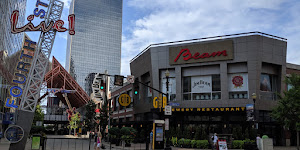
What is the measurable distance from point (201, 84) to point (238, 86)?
4.79 metres

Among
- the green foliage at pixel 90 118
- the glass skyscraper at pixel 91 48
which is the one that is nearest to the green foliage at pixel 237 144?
the green foliage at pixel 90 118

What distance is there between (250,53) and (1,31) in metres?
33.0

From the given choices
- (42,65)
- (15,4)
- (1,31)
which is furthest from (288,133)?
(15,4)

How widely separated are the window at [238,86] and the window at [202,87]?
151 cm

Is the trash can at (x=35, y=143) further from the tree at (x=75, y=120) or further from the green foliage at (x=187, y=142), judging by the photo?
the tree at (x=75, y=120)

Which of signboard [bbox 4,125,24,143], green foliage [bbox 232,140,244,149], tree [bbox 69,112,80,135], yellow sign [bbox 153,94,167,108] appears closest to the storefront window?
green foliage [bbox 232,140,244,149]

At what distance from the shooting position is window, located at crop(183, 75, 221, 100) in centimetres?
3609

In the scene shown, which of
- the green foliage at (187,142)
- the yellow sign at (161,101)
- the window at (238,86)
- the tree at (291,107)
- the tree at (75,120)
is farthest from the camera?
the tree at (75,120)

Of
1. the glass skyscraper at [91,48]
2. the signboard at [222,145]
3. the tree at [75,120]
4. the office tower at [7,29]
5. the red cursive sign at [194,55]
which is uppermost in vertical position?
the glass skyscraper at [91,48]

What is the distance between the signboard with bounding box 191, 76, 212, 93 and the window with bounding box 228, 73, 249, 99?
268cm

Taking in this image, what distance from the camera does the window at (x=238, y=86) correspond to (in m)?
34.8

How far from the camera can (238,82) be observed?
1385 inches

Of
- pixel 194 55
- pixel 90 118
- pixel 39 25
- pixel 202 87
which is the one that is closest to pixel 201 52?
pixel 194 55

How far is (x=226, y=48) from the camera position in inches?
1389
